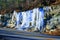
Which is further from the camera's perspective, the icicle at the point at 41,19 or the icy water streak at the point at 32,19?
the icy water streak at the point at 32,19

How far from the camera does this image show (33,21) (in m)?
39.8

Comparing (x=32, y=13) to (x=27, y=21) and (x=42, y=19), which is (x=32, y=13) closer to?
(x=27, y=21)

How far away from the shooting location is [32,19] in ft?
134

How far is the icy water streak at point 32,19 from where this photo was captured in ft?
120

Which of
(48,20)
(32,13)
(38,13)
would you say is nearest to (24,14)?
(32,13)

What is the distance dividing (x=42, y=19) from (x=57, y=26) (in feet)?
15.1

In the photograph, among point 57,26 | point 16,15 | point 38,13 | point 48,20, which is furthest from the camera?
point 16,15

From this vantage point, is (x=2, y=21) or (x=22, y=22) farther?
(x=2, y=21)

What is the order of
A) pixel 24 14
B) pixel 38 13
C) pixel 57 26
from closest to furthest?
pixel 57 26
pixel 38 13
pixel 24 14

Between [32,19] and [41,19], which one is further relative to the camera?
[32,19]

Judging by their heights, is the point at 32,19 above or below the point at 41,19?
above

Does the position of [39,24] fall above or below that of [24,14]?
below

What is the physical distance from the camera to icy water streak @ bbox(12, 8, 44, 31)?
36719 mm

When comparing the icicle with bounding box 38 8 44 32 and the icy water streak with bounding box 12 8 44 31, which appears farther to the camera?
the icy water streak with bounding box 12 8 44 31
